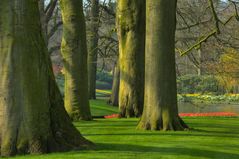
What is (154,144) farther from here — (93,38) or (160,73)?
(93,38)

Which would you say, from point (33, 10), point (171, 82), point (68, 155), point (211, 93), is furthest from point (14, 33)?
point (211, 93)

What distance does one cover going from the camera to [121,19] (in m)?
16.8

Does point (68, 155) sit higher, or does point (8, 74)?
point (8, 74)

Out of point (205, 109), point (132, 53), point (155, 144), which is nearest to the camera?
point (155, 144)

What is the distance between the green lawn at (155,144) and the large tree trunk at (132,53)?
10.4 ft

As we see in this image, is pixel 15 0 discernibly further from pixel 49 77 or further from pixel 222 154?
pixel 222 154

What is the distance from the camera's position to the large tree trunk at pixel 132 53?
16562mm

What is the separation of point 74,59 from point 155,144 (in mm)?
6578

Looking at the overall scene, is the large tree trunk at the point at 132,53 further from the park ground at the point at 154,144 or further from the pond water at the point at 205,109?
the pond water at the point at 205,109

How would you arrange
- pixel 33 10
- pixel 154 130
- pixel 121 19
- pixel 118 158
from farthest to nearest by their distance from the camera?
pixel 121 19
pixel 154 130
pixel 33 10
pixel 118 158

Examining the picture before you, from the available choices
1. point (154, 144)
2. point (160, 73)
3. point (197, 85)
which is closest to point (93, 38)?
point (160, 73)

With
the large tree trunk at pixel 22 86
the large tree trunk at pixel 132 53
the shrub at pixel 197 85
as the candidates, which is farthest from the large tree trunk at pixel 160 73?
the shrub at pixel 197 85

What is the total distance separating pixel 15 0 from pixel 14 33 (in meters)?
0.58

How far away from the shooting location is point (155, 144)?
9805 mm
